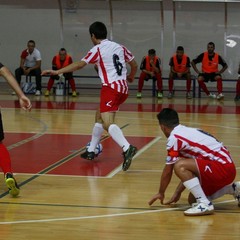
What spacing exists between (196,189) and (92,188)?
1.62m

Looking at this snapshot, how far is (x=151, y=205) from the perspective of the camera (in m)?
6.96

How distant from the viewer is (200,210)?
6.50 meters

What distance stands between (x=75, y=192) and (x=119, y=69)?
2266 mm

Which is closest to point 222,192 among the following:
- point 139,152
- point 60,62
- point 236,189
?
point 236,189

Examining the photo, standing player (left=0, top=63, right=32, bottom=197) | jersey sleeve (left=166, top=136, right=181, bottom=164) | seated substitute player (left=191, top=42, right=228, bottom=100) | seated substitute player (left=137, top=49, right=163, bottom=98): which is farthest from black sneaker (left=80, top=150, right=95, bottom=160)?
seated substitute player (left=191, top=42, right=228, bottom=100)

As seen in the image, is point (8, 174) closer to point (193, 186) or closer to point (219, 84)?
point (193, 186)

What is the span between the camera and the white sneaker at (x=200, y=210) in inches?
256

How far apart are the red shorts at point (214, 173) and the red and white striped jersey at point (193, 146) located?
0.05 metres

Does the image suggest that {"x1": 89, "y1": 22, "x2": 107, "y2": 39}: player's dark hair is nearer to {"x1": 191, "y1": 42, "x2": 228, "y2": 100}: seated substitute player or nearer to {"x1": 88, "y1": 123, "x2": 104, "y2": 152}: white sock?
{"x1": 88, "y1": 123, "x2": 104, "y2": 152}: white sock

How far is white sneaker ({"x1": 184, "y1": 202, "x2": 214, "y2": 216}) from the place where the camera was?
6504 mm

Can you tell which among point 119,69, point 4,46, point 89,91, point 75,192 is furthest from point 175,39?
point 75,192

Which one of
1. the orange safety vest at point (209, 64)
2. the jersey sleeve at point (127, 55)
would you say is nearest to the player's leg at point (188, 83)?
the orange safety vest at point (209, 64)

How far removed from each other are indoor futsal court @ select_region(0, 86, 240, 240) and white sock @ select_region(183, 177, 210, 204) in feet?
0.58

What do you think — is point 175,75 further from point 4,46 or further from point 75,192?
point 75,192
